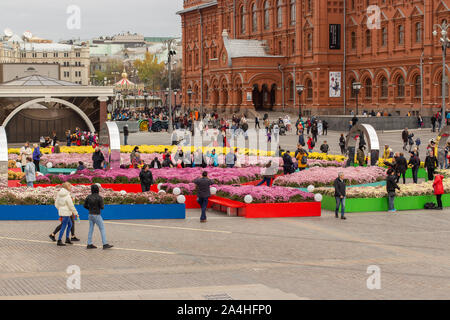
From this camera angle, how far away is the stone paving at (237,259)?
1366 cm

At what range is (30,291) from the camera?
13.6 metres

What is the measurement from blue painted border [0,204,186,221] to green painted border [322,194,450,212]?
4789mm

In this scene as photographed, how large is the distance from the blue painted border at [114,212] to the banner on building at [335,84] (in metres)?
58.2

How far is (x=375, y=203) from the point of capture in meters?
24.7

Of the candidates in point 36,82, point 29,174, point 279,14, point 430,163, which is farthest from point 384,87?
point 29,174

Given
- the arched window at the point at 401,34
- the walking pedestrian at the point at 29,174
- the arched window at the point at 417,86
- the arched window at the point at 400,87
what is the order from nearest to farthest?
the walking pedestrian at the point at 29,174 → the arched window at the point at 417,86 → the arched window at the point at 401,34 → the arched window at the point at 400,87

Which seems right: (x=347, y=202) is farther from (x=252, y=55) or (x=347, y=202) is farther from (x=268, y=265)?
(x=252, y=55)

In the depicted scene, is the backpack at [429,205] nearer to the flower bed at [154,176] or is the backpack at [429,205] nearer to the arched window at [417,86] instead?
the flower bed at [154,176]

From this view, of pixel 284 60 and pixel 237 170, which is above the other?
pixel 284 60

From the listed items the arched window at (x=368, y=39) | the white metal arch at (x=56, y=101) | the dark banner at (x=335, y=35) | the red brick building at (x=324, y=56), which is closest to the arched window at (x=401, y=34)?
the red brick building at (x=324, y=56)

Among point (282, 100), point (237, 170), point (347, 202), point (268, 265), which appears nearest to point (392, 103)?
point (282, 100)

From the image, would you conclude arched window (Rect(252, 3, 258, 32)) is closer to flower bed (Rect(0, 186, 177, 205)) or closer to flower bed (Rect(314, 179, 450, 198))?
flower bed (Rect(314, 179, 450, 198))

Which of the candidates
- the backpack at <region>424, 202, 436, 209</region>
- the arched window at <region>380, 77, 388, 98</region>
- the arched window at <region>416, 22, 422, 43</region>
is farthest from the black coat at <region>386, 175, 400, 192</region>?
the arched window at <region>380, 77, 388, 98</region>

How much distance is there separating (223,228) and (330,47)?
60.0 meters
